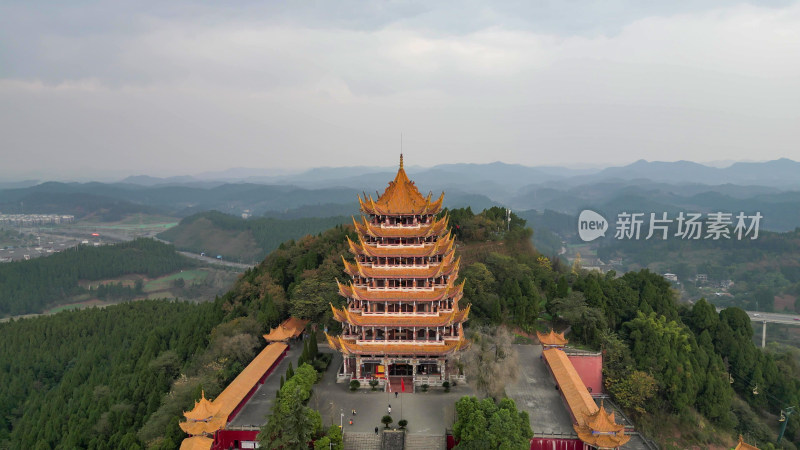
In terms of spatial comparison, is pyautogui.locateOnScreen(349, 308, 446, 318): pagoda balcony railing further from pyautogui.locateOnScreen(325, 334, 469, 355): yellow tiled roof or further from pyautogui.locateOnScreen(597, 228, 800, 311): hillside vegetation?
pyautogui.locateOnScreen(597, 228, 800, 311): hillside vegetation

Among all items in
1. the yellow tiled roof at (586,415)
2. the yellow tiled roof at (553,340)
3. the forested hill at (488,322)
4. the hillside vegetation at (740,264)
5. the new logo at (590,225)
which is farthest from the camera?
the hillside vegetation at (740,264)

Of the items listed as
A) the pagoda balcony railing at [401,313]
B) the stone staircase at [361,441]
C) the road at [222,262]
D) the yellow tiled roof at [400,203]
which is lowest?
the road at [222,262]

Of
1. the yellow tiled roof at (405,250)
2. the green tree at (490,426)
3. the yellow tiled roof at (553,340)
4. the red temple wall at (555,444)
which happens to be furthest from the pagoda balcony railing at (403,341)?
the yellow tiled roof at (553,340)

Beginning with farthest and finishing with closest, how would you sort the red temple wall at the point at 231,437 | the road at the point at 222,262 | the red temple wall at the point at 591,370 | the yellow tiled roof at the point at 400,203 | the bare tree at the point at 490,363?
A: the road at the point at 222,262
the red temple wall at the point at 591,370
the yellow tiled roof at the point at 400,203
the bare tree at the point at 490,363
the red temple wall at the point at 231,437

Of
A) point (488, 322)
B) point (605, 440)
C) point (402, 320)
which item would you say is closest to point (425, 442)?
point (402, 320)

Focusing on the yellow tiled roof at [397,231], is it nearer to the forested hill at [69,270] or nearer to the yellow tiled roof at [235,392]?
the yellow tiled roof at [235,392]

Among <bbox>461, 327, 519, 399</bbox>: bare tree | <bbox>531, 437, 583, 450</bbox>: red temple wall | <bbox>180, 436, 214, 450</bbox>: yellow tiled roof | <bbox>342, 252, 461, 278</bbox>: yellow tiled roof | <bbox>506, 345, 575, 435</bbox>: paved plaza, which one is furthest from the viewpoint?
<bbox>342, 252, 461, 278</bbox>: yellow tiled roof

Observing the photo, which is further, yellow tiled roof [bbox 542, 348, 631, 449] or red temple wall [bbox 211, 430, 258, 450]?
red temple wall [bbox 211, 430, 258, 450]

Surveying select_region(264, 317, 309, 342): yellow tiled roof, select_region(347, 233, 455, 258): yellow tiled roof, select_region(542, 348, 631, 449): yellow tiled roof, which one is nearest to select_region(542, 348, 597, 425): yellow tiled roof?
select_region(542, 348, 631, 449): yellow tiled roof
